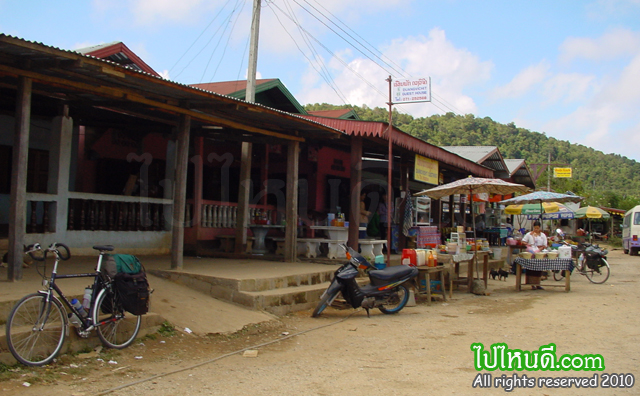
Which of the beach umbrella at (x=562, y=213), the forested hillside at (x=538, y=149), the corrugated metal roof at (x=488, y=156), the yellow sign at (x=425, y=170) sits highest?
the forested hillside at (x=538, y=149)

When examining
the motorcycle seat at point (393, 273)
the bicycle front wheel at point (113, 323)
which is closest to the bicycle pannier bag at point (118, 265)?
the bicycle front wheel at point (113, 323)

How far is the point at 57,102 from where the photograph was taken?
8844 millimetres

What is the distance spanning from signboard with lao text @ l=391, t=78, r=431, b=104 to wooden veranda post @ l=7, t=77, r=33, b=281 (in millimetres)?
7791

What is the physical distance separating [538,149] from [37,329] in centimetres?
6808

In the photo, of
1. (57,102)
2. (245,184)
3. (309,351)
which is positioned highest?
(57,102)

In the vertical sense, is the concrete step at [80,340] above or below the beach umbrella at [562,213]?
below

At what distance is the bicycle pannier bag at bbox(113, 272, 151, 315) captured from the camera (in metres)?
5.35

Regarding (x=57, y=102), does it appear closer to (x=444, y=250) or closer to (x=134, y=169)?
(x=134, y=169)

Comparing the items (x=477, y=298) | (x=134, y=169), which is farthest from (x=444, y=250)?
(x=134, y=169)

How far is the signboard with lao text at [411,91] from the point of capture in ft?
39.3

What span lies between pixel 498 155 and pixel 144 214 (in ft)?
50.8

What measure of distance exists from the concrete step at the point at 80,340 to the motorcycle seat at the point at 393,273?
343 centimetres

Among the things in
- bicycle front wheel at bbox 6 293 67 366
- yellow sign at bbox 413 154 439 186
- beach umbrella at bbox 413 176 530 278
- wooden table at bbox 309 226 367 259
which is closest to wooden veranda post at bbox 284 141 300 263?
wooden table at bbox 309 226 367 259

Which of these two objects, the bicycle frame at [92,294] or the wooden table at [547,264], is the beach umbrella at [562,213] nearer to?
the wooden table at [547,264]
